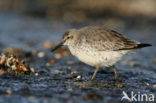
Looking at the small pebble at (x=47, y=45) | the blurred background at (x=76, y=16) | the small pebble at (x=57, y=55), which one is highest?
the blurred background at (x=76, y=16)

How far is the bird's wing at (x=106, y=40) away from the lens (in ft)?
26.8

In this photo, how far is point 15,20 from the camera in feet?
59.1

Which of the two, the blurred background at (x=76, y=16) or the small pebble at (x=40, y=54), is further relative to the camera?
the blurred background at (x=76, y=16)

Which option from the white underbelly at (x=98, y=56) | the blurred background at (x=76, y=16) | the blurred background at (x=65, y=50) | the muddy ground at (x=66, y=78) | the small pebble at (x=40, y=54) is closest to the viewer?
the muddy ground at (x=66, y=78)

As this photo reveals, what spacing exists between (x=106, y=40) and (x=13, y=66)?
2.64 meters

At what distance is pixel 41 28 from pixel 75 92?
997cm

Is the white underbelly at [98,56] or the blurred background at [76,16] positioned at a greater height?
the blurred background at [76,16]

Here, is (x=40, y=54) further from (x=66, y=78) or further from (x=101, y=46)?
(x=101, y=46)

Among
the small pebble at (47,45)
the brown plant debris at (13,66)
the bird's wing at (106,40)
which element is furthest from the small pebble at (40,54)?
the bird's wing at (106,40)

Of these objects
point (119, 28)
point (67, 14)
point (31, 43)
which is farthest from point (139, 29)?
point (31, 43)

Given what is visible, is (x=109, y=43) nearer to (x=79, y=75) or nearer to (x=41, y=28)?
(x=79, y=75)

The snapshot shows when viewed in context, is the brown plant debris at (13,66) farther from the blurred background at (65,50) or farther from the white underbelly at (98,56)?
the white underbelly at (98,56)

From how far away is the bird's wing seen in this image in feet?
26.8

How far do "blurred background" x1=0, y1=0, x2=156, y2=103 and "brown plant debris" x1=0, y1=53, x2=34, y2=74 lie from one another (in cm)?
32
